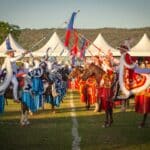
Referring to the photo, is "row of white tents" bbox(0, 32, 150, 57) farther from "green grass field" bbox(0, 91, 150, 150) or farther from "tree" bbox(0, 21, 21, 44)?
"tree" bbox(0, 21, 21, 44)

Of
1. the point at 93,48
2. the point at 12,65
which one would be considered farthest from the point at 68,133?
the point at 93,48

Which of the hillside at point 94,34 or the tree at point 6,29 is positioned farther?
the hillside at point 94,34

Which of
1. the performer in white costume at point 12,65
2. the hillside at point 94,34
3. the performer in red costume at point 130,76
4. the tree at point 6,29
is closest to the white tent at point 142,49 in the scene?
the performer in white costume at point 12,65

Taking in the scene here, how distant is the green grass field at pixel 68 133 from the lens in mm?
12984

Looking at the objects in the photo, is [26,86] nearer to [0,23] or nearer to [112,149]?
[112,149]

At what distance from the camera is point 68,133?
49.6ft

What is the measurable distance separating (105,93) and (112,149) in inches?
174

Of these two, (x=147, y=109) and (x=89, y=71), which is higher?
(x=89, y=71)

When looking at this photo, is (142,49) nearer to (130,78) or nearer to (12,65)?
(12,65)

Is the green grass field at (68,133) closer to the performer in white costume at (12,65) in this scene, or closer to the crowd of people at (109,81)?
the crowd of people at (109,81)

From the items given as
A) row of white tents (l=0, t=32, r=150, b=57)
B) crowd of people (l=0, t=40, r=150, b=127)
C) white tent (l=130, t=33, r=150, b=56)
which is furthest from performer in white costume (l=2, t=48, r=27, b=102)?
white tent (l=130, t=33, r=150, b=56)

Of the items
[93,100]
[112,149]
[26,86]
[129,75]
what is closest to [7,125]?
[26,86]

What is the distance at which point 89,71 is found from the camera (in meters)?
17.8

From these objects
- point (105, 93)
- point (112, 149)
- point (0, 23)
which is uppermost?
point (0, 23)
